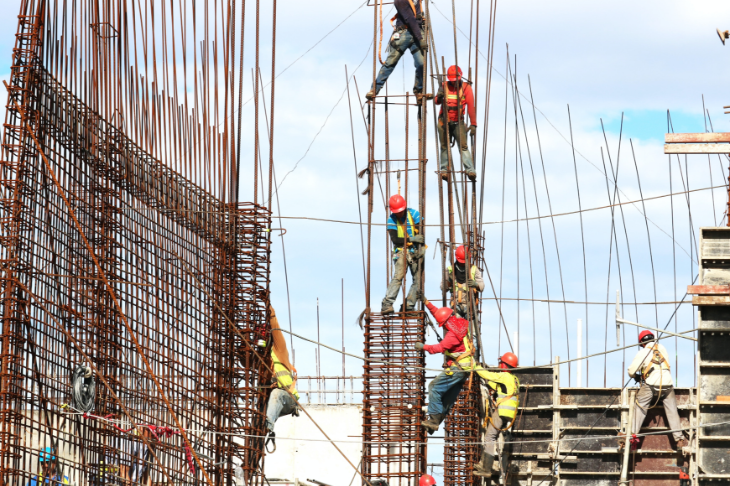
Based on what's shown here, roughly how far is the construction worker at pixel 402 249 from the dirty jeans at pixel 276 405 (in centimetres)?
222

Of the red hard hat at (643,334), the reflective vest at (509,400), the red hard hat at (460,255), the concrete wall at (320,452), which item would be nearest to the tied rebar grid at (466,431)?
the red hard hat at (460,255)

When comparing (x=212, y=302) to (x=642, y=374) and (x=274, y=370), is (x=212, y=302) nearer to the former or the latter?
(x=274, y=370)

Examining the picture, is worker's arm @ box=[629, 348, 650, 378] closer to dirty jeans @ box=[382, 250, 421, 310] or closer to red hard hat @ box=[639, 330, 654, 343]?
red hard hat @ box=[639, 330, 654, 343]

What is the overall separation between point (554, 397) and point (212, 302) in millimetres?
6428

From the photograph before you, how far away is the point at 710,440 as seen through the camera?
14156mm

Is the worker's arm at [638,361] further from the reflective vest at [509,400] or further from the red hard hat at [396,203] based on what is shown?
the red hard hat at [396,203]

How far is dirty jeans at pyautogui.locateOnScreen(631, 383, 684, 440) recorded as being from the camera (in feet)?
59.3

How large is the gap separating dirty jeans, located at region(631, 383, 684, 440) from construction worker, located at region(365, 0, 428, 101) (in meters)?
6.33

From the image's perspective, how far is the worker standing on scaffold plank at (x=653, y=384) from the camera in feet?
58.5

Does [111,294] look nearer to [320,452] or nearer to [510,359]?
[510,359]

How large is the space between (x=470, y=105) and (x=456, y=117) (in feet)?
1.15

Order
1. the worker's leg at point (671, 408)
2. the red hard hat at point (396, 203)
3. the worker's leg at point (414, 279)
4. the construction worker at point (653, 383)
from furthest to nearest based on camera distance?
the worker's leg at point (414, 279), the red hard hat at point (396, 203), the worker's leg at point (671, 408), the construction worker at point (653, 383)

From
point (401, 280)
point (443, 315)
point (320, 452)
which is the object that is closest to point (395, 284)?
point (401, 280)

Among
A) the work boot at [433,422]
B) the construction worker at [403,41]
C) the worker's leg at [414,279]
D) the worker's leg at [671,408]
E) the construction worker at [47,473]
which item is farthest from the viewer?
the construction worker at [403,41]
